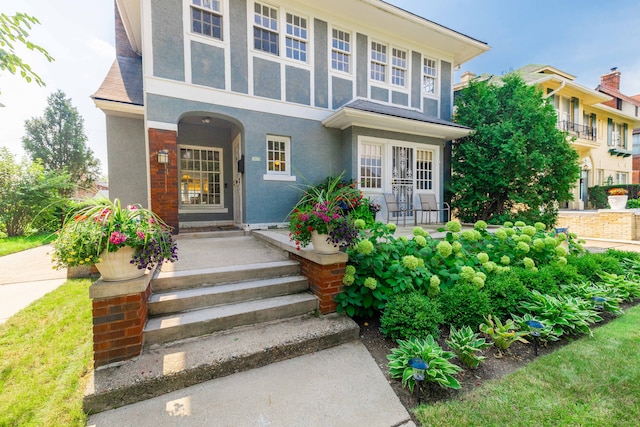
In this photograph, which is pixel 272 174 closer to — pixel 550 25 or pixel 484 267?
pixel 484 267

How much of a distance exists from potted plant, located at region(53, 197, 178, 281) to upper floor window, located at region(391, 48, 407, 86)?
27.1ft

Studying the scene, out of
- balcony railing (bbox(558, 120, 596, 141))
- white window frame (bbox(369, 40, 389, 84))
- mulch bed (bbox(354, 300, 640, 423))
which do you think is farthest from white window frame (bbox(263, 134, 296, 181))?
balcony railing (bbox(558, 120, 596, 141))

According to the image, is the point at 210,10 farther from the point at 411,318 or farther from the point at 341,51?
the point at 411,318

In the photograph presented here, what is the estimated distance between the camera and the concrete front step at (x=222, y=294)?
267 cm

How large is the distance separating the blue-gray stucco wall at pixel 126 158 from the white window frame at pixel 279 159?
10.7ft

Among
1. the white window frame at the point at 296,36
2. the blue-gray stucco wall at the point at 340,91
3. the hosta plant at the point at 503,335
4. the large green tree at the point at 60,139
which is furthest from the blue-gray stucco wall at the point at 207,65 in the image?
the large green tree at the point at 60,139

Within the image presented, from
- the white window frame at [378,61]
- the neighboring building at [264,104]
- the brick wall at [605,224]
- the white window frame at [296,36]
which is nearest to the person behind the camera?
the neighboring building at [264,104]

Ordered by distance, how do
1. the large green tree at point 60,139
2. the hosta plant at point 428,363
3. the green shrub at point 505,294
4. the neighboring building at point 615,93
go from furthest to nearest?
the large green tree at point 60,139 → the neighboring building at point 615,93 → the green shrub at point 505,294 → the hosta plant at point 428,363

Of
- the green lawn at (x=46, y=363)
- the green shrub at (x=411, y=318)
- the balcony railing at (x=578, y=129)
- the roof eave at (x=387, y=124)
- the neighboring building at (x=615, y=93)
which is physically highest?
the neighboring building at (x=615, y=93)

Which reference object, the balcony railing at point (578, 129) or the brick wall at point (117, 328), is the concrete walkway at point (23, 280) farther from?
the balcony railing at point (578, 129)

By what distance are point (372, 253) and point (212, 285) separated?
6.48 feet

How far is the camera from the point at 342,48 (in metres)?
7.33

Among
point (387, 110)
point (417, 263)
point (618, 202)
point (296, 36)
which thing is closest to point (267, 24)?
point (296, 36)

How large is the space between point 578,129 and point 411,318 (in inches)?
759
